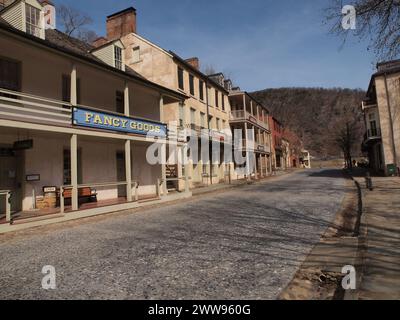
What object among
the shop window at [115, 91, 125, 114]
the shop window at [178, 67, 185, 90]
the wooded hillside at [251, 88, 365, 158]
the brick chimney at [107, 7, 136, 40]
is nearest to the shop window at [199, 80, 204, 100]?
the shop window at [178, 67, 185, 90]

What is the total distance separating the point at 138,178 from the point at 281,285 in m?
14.7

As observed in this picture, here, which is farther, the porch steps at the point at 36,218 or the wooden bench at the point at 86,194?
the wooden bench at the point at 86,194

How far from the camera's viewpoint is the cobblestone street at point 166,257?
4199mm

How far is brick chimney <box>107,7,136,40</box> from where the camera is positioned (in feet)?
75.8

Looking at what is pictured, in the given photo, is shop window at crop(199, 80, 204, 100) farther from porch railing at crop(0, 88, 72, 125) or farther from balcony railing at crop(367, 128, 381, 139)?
porch railing at crop(0, 88, 72, 125)

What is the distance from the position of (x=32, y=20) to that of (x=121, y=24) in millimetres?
12524

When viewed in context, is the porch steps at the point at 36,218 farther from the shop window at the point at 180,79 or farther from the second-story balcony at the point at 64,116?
the shop window at the point at 180,79

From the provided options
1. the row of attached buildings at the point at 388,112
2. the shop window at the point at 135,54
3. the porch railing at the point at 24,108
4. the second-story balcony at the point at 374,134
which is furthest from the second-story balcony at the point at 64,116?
the second-story balcony at the point at 374,134

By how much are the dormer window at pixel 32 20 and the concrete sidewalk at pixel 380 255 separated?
13161mm

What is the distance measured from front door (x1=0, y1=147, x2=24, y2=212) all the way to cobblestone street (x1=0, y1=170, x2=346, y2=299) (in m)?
3.20

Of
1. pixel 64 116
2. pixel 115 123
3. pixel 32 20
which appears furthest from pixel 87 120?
pixel 32 20

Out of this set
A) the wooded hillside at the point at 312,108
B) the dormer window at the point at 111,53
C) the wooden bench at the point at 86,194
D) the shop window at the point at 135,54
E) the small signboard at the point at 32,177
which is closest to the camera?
the small signboard at the point at 32,177

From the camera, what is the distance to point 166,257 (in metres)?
5.70

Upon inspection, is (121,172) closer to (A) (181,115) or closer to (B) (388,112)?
(A) (181,115)
